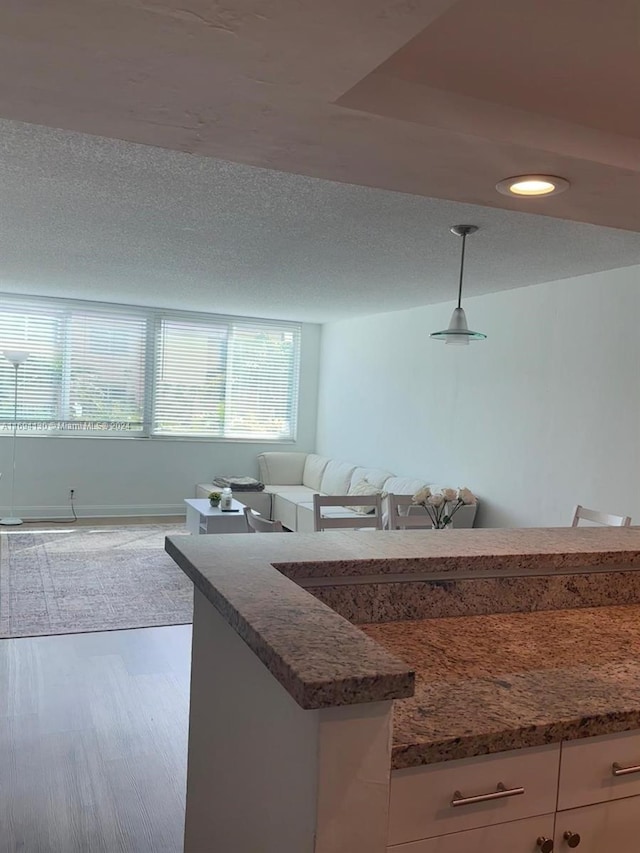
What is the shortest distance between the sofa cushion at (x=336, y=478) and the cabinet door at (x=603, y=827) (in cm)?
586

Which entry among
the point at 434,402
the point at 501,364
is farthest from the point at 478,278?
the point at 434,402

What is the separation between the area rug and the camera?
4.26 meters

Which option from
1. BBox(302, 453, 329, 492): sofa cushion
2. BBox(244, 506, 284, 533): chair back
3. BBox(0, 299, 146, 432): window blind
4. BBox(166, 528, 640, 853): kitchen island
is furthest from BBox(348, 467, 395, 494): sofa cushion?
BBox(166, 528, 640, 853): kitchen island

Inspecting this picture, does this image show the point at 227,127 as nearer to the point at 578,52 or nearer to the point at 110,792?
the point at 578,52

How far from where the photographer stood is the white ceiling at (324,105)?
125 centimetres

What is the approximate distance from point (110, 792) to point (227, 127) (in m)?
2.25

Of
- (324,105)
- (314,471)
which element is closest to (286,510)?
(314,471)

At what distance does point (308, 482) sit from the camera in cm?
809

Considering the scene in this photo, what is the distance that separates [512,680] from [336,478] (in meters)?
6.05

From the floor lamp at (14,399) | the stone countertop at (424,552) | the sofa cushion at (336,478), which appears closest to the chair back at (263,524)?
the stone countertop at (424,552)

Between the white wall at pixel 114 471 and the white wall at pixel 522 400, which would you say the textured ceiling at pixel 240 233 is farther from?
the white wall at pixel 114 471

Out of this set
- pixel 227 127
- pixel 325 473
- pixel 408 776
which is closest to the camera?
pixel 408 776

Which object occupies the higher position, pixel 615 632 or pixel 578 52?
pixel 578 52

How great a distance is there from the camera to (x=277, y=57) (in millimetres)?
1344
